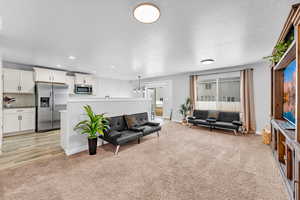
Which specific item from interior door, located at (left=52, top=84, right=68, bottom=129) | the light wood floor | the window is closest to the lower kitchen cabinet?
the light wood floor

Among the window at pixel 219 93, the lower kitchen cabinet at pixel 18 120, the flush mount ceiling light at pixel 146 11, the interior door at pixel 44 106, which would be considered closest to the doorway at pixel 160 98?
the window at pixel 219 93

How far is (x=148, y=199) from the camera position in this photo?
162 cm

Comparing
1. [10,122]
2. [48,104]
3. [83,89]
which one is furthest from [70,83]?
[10,122]

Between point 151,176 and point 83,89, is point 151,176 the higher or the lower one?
the lower one

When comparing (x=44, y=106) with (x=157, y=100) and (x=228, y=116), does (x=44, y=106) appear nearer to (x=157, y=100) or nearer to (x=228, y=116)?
(x=157, y=100)

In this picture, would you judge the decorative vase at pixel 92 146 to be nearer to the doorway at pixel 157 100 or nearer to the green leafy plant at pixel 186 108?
the green leafy plant at pixel 186 108

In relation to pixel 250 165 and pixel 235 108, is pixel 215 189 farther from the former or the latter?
pixel 235 108

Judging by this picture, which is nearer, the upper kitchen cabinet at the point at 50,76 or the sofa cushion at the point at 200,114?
the upper kitchen cabinet at the point at 50,76

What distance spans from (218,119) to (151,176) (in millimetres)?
4203

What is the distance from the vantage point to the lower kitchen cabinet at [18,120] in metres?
4.14

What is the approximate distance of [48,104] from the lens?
16.0 ft

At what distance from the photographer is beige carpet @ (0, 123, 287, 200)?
1703 millimetres

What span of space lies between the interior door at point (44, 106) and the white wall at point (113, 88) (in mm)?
2769

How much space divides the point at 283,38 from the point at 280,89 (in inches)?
41.3
